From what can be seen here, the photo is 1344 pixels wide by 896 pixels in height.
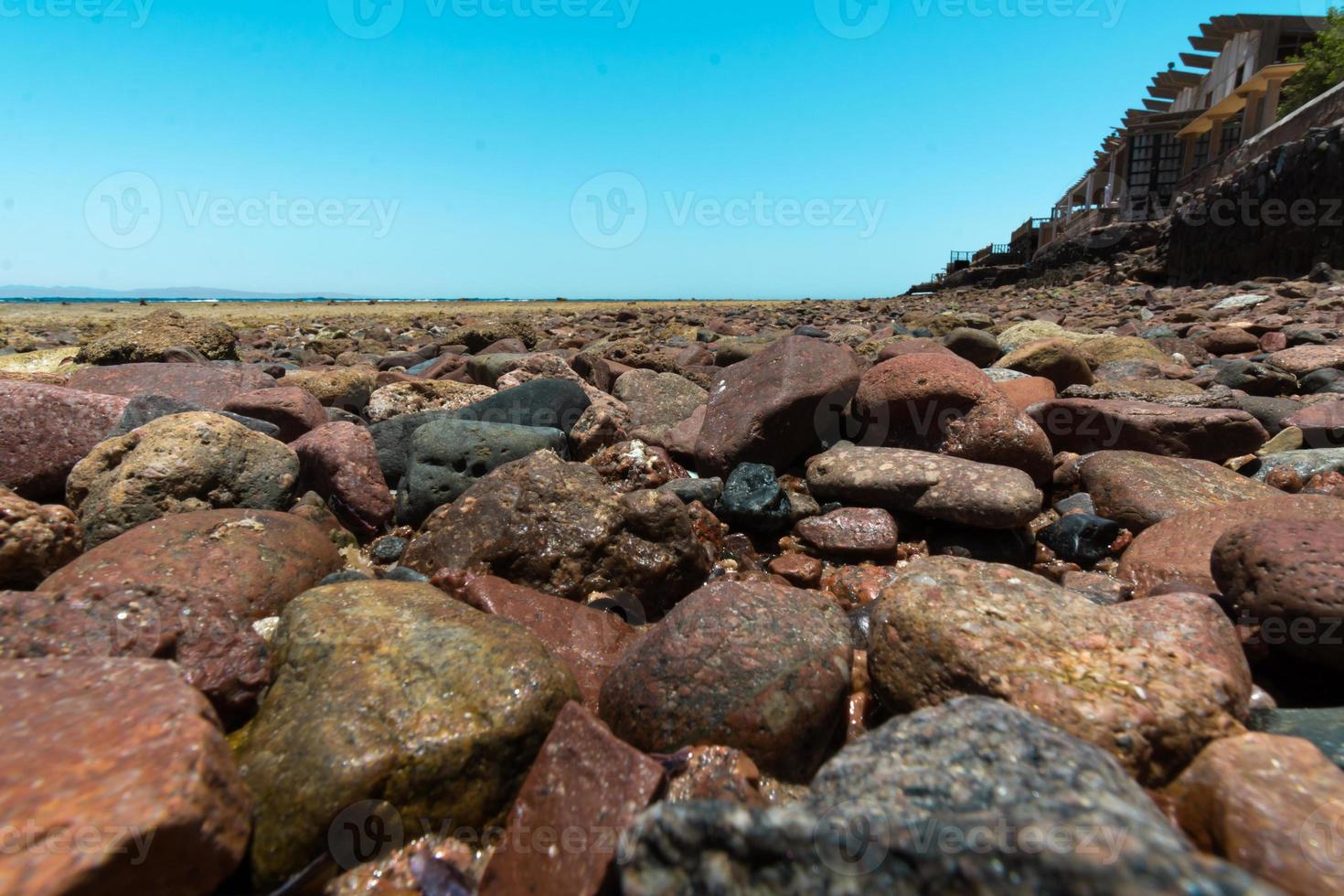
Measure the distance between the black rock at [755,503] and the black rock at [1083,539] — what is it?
1.47 m

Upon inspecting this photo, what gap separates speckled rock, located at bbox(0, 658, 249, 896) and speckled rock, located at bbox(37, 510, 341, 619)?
0.94 m

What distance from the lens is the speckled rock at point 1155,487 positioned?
3.82m

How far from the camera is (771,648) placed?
2.39m

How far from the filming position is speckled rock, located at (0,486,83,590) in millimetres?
2975

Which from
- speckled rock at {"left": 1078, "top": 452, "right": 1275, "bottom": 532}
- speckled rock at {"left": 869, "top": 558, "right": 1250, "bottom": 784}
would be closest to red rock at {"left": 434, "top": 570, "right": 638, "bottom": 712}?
speckled rock at {"left": 869, "top": 558, "right": 1250, "bottom": 784}

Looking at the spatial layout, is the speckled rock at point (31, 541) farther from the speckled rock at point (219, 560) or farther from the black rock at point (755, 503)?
the black rock at point (755, 503)

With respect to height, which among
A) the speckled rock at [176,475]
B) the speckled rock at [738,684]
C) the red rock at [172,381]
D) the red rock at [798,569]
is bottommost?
the red rock at [798,569]

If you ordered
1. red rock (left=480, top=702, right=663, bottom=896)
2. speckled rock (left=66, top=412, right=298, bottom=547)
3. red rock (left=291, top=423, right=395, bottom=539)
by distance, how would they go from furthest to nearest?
1. red rock (left=291, top=423, right=395, bottom=539)
2. speckled rock (left=66, top=412, right=298, bottom=547)
3. red rock (left=480, top=702, right=663, bottom=896)

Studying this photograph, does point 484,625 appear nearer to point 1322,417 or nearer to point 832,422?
point 832,422

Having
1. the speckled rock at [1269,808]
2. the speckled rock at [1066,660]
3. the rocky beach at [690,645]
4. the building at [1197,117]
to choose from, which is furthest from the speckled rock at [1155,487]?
the building at [1197,117]

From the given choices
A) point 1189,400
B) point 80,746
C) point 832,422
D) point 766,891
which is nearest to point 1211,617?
point 766,891

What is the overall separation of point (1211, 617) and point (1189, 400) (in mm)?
3676

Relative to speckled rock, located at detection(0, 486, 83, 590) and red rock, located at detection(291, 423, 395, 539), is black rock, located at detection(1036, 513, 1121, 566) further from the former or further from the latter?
speckled rock, located at detection(0, 486, 83, 590)

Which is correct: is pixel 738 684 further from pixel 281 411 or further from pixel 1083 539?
pixel 281 411
